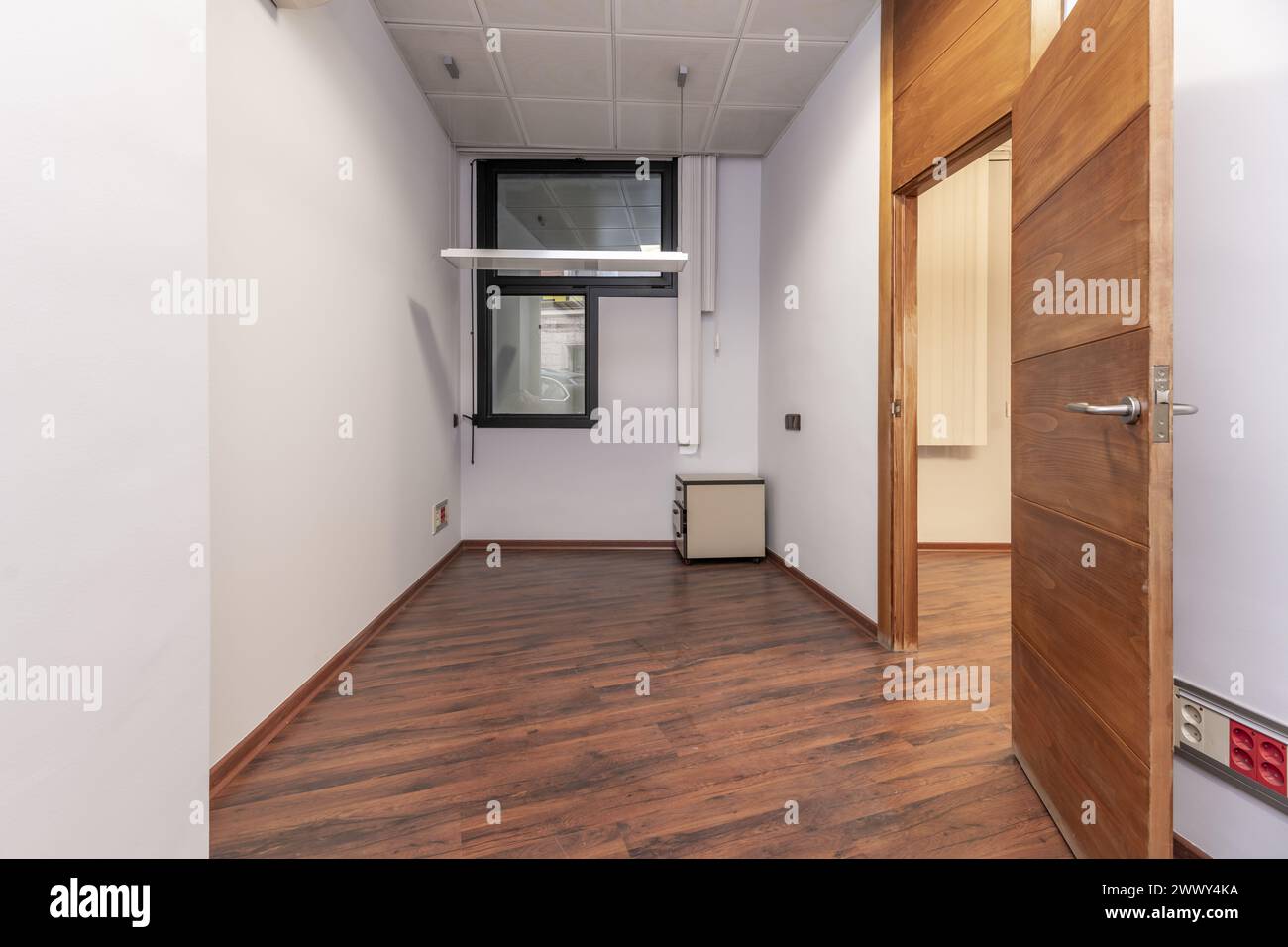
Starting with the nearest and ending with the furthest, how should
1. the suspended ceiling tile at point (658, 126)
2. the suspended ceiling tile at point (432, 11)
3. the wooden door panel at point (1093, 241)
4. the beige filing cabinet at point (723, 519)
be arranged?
→ the wooden door panel at point (1093, 241)
the suspended ceiling tile at point (432, 11)
the suspended ceiling tile at point (658, 126)
the beige filing cabinet at point (723, 519)

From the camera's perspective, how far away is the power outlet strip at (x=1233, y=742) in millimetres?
1108

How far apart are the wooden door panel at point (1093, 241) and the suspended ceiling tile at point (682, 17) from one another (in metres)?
1.98

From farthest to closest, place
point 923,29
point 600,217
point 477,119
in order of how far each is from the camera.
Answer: point 600,217 → point 477,119 → point 923,29

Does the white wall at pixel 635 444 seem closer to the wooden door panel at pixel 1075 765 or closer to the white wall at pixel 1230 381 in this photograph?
the wooden door panel at pixel 1075 765

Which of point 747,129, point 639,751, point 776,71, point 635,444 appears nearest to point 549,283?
point 635,444

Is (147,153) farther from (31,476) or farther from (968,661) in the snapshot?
(968,661)

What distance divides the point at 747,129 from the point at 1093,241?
333 cm

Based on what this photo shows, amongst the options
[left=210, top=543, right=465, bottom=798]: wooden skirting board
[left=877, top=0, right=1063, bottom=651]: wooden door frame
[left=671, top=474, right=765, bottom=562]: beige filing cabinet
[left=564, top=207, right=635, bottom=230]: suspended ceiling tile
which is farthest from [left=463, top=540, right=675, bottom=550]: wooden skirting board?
[left=564, top=207, right=635, bottom=230]: suspended ceiling tile

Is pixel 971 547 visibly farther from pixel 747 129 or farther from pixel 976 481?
pixel 747 129

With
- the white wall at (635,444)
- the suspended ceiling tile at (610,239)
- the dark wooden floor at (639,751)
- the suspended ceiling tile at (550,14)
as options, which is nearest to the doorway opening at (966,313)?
the white wall at (635,444)

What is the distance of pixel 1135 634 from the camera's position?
42.5 inches

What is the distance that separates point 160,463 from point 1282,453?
6.44 ft

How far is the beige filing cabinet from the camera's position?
4.21 m

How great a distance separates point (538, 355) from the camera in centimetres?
468
